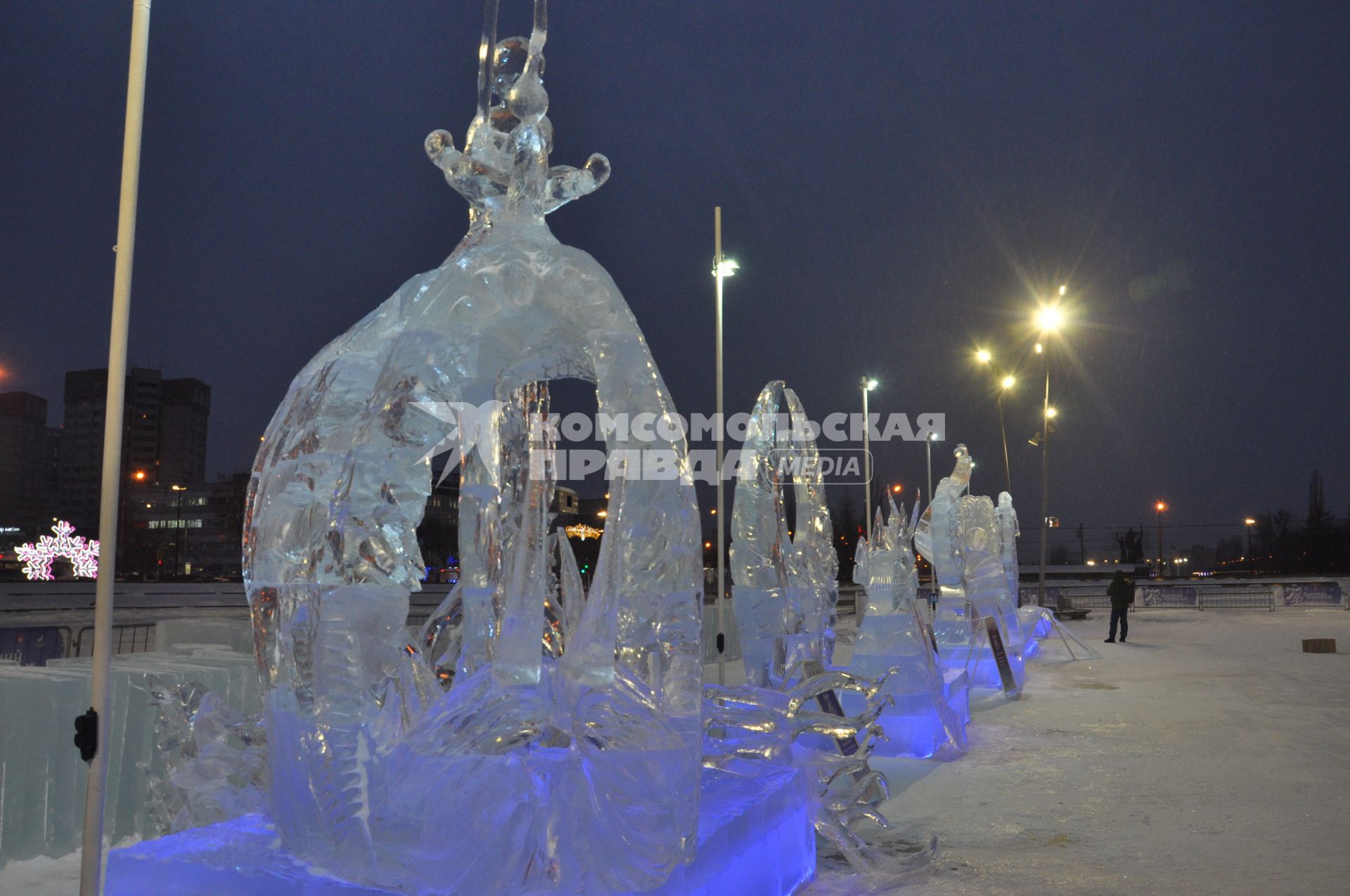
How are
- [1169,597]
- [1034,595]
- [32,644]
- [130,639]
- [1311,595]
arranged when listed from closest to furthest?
[32,644], [130,639], [1034,595], [1311,595], [1169,597]

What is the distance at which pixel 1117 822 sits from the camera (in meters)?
6.89

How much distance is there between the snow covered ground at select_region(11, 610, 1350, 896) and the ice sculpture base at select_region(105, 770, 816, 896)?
0.75 meters

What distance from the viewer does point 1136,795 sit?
7695mm

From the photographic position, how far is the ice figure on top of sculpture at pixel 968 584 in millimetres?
15312

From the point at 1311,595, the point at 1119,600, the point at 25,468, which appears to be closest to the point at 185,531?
the point at 25,468

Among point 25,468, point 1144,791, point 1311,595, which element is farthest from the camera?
point 25,468

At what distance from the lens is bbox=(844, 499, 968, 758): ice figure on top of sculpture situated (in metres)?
9.56

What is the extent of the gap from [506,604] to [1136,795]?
564 centimetres

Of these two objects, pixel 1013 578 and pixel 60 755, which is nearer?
pixel 60 755

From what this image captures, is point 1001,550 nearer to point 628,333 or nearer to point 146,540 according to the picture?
point 628,333

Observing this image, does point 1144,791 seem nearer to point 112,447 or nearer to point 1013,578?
point 112,447

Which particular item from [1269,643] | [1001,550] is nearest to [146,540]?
[1001,550]

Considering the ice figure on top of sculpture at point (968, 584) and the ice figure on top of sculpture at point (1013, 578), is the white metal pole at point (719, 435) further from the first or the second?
the ice figure on top of sculpture at point (1013, 578)

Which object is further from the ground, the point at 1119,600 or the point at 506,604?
the point at 506,604
